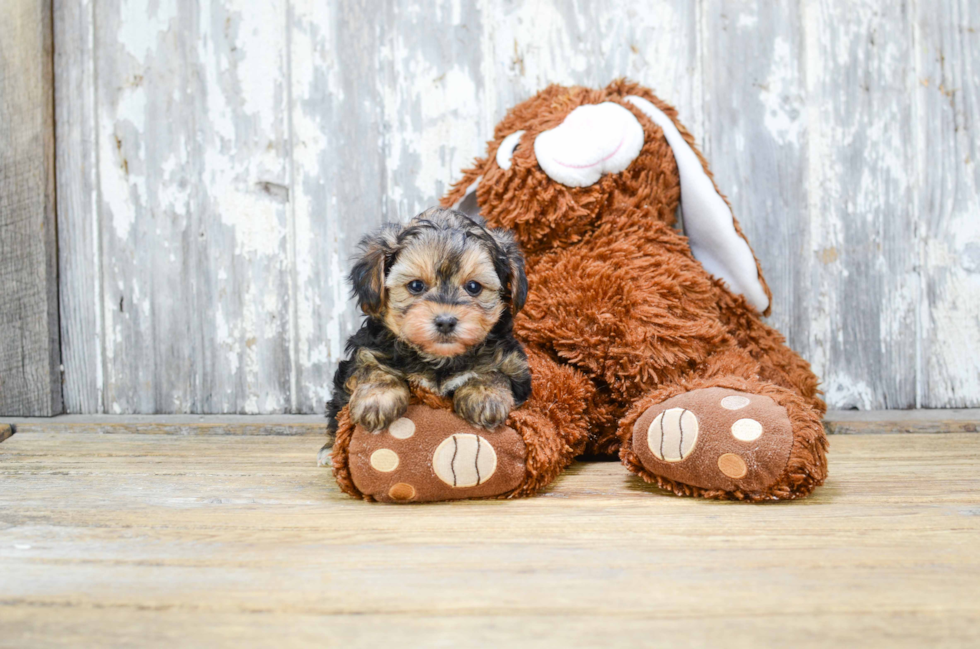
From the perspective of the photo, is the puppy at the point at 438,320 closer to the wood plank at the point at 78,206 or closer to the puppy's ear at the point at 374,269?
the puppy's ear at the point at 374,269

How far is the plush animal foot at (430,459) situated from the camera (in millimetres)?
1704

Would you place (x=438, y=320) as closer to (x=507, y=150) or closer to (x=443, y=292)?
(x=443, y=292)

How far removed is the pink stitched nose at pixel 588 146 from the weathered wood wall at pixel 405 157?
0.59 metres

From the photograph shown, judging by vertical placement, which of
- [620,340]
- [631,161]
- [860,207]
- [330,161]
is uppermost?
[330,161]

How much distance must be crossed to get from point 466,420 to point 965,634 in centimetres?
110

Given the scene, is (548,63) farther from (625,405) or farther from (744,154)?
(625,405)

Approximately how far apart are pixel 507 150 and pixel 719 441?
3.98 feet

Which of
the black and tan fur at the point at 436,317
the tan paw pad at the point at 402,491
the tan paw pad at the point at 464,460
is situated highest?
the black and tan fur at the point at 436,317

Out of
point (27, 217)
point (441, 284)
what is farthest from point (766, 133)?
point (27, 217)

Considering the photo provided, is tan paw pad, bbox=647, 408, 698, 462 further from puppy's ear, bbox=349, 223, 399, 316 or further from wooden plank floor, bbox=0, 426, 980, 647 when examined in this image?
puppy's ear, bbox=349, 223, 399, 316

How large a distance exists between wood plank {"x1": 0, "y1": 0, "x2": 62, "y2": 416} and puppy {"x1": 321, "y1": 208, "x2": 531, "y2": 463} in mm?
1762

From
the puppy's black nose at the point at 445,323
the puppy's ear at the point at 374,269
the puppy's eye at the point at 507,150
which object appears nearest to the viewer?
the puppy's black nose at the point at 445,323

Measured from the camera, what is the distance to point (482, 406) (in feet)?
5.69

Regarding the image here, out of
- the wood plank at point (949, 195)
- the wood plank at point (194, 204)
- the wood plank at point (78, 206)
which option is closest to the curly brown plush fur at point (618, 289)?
the wood plank at point (949, 195)
